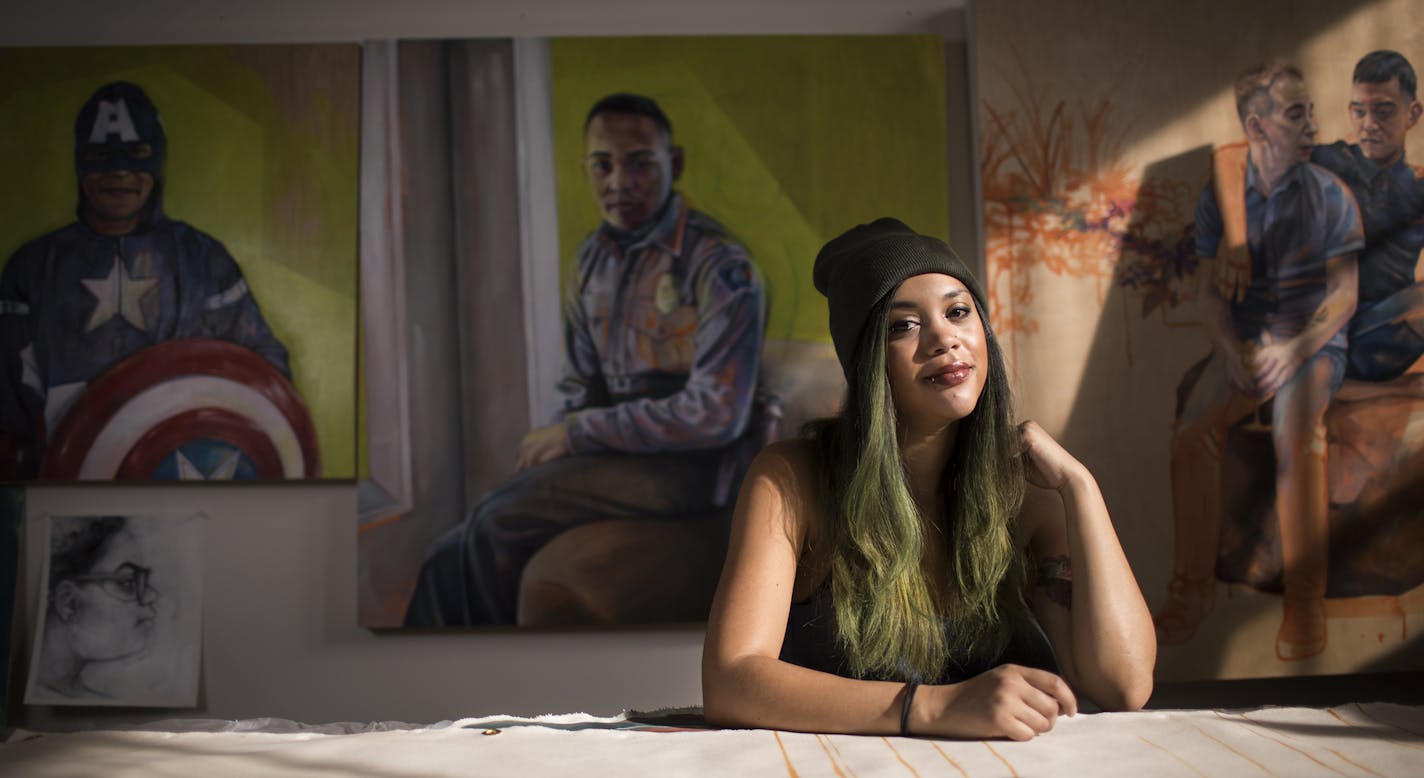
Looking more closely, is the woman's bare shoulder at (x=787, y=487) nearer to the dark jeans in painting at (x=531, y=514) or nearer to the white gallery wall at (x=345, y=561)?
the dark jeans in painting at (x=531, y=514)

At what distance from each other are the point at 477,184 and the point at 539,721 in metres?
2.12

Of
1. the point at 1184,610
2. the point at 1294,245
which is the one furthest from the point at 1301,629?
the point at 1294,245

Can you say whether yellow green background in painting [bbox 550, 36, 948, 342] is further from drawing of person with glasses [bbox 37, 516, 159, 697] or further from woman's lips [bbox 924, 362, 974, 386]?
drawing of person with glasses [bbox 37, 516, 159, 697]

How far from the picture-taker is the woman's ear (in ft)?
10.2

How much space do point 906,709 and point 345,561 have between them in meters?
2.31

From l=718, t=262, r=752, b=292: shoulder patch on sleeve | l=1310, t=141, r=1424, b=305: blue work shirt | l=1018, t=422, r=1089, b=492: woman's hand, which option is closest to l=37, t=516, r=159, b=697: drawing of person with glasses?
l=718, t=262, r=752, b=292: shoulder patch on sleeve

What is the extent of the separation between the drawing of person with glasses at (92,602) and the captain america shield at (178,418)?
187 millimetres

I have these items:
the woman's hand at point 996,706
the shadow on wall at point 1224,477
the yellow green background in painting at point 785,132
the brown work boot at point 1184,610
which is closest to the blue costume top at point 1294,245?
the shadow on wall at point 1224,477

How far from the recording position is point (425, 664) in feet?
10.2

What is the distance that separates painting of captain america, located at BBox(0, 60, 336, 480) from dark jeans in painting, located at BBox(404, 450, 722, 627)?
0.61m

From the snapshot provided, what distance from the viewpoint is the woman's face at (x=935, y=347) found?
1698mm

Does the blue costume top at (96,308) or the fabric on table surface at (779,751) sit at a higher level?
the blue costume top at (96,308)

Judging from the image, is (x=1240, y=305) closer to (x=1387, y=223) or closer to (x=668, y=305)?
(x=1387, y=223)

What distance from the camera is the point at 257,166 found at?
10.4ft
